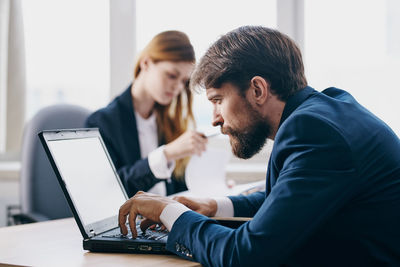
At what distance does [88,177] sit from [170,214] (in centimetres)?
28

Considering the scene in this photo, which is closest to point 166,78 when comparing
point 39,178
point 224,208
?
point 39,178

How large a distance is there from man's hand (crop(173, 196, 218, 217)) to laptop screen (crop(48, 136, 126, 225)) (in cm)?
18

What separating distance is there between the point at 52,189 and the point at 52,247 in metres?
0.93

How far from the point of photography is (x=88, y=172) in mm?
1191

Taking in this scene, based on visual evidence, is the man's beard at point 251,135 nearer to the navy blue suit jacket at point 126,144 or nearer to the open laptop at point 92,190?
the open laptop at point 92,190

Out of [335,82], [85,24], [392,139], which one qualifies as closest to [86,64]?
[85,24]

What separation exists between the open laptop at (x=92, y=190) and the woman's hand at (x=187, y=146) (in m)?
0.56

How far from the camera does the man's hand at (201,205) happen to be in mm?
1274

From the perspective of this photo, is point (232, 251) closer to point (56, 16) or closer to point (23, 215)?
point (23, 215)

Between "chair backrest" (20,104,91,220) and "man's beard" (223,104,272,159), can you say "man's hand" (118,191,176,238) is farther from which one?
"chair backrest" (20,104,91,220)

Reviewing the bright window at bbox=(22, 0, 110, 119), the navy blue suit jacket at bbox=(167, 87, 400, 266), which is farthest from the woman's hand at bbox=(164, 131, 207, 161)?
the bright window at bbox=(22, 0, 110, 119)

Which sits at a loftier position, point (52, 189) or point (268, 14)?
point (268, 14)

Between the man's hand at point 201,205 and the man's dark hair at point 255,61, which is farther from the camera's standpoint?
the man's hand at point 201,205

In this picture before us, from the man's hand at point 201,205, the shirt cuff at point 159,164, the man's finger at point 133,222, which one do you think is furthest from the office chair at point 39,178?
the man's finger at point 133,222
